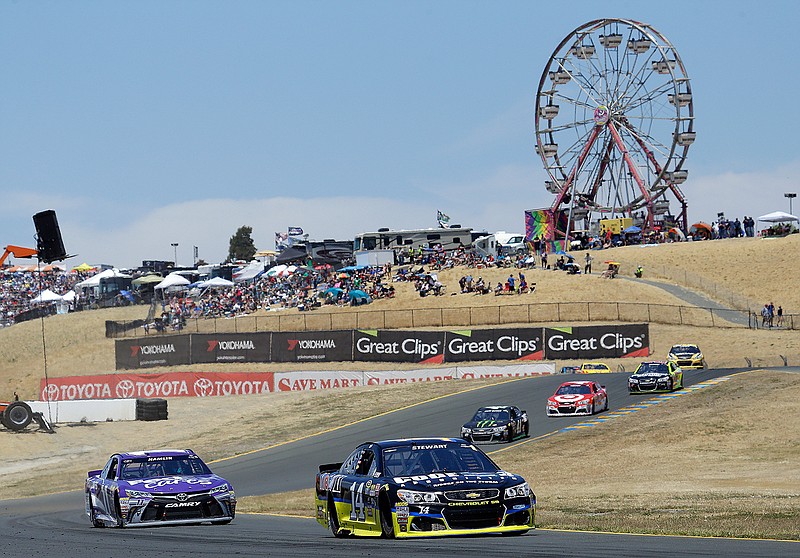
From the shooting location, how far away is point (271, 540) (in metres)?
13.7

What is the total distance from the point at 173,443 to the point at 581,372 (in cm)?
1766

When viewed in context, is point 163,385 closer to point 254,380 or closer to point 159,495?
point 254,380

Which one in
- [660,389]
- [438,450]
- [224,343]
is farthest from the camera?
[224,343]

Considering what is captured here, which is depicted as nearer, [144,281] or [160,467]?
[160,467]

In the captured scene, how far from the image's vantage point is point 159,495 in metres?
16.2

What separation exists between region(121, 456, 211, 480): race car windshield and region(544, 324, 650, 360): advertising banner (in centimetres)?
3812

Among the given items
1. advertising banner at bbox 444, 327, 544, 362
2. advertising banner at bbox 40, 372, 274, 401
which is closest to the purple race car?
advertising banner at bbox 40, 372, 274, 401

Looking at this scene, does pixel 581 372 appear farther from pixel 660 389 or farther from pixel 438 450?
pixel 438 450

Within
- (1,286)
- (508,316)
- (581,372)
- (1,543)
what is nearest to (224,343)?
(508,316)

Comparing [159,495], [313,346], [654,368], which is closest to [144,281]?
[313,346]

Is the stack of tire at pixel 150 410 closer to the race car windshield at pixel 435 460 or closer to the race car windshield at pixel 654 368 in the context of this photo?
the race car windshield at pixel 654 368

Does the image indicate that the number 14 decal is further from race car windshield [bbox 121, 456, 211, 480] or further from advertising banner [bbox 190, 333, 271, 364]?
advertising banner [bbox 190, 333, 271, 364]

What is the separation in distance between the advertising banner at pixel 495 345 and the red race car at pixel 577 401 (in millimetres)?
16558

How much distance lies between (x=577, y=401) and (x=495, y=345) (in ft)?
59.2
